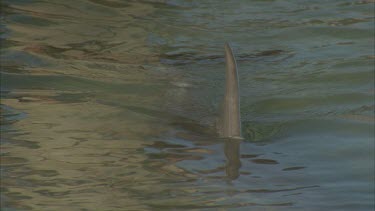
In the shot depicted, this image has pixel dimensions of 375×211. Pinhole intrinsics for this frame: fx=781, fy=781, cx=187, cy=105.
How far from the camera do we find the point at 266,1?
7.14 metres

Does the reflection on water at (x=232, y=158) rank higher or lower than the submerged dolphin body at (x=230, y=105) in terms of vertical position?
lower

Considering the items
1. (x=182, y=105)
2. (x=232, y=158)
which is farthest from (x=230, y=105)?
(x=182, y=105)

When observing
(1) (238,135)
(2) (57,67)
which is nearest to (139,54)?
(2) (57,67)

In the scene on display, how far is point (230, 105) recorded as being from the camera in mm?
3387

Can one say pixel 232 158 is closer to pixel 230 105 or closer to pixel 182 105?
pixel 230 105

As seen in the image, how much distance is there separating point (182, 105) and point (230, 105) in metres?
0.97

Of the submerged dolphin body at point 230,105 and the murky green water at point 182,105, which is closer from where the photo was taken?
the murky green water at point 182,105

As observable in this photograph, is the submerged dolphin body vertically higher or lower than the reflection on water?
higher

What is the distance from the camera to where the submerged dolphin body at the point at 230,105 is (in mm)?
3223

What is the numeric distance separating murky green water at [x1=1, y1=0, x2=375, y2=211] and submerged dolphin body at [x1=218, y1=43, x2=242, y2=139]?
75 millimetres

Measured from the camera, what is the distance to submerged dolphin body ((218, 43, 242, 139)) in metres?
3.22

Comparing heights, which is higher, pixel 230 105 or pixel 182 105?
pixel 230 105

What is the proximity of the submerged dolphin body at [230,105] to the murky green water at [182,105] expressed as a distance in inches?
3.0

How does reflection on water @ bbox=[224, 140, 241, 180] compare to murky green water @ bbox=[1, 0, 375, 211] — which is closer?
murky green water @ bbox=[1, 0, 375, 211]
